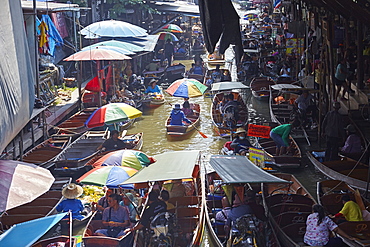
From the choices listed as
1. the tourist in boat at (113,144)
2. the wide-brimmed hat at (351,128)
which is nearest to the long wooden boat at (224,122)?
the wide-brimmed hat at (351,128)

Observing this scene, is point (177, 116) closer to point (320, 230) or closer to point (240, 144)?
point (240, 144)

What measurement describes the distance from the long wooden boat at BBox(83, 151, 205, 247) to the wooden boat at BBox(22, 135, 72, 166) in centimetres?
389

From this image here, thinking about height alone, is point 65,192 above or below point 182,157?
below

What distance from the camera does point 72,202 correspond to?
10023mm

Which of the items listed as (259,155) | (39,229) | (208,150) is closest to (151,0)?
(208,150)

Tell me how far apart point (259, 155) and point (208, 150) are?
4.83 meters

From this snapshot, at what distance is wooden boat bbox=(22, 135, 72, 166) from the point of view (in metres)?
12.7

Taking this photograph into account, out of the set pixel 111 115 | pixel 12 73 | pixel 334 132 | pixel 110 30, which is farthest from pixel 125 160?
pixel 110 30

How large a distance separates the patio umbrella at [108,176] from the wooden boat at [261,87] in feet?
40.3

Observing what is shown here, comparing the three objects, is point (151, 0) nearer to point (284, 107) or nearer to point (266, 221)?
point (284, 107)

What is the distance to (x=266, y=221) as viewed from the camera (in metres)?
8.73

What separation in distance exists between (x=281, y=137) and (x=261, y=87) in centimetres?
869

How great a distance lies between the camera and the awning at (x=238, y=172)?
26.4ft

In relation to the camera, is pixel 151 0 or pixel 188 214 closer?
pixel 188 214
